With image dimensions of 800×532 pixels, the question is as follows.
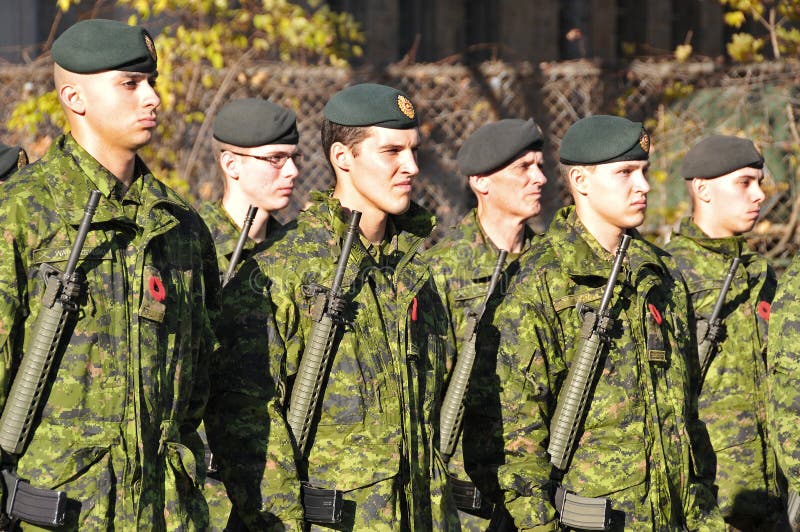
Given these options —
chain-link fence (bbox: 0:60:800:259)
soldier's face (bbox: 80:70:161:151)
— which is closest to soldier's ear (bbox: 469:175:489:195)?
soldier's face (bbox: 80:70:161:151)

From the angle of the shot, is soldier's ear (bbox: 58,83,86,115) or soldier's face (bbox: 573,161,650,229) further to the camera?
soldier's face (bbox: 573,161,650,229)

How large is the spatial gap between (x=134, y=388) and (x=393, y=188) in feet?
4.06

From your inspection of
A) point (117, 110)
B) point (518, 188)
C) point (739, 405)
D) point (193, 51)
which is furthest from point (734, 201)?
point (193, 51)

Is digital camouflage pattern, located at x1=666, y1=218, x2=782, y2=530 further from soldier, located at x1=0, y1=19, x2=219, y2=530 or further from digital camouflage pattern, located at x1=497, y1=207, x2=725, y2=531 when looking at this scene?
soldier, located at x1=0, y1=19, x2=219, y2=530

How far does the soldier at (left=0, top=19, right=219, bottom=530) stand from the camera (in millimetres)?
3803

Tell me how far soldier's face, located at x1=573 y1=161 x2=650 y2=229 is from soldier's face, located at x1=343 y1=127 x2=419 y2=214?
1.09 metres

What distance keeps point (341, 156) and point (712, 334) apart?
2755 mm

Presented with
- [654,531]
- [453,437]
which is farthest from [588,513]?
[453,437]

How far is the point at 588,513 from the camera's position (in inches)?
199

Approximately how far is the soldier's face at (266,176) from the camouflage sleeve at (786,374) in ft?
9.17

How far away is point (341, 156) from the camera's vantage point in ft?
16.0

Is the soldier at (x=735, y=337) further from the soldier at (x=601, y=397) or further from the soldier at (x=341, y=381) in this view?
the soldier at (x=341, y=381)

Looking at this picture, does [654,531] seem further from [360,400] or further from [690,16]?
[690,16]

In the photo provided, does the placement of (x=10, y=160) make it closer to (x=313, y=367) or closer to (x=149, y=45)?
(x=149, y=45)
